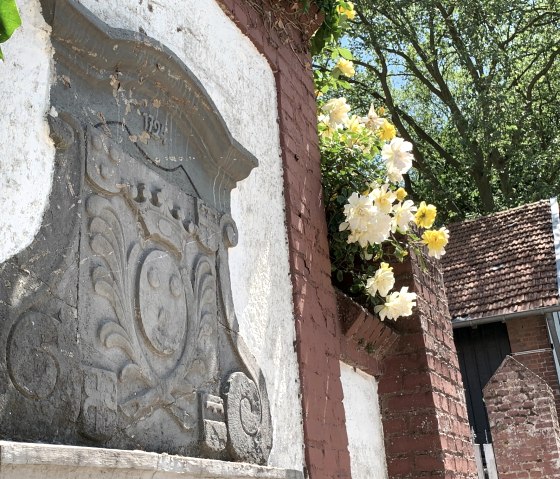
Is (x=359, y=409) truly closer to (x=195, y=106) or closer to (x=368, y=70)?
(x=195, y=106)

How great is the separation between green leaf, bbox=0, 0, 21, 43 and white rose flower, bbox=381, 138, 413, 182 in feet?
8.84

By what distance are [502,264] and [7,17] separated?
469 inches

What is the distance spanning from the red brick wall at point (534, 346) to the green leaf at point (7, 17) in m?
11.1

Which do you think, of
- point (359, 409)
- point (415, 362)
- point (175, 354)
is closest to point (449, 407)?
point (415, 362)

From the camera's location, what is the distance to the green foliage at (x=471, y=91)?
17.1m

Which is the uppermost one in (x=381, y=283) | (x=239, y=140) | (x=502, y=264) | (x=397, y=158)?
(x=502, y=264)

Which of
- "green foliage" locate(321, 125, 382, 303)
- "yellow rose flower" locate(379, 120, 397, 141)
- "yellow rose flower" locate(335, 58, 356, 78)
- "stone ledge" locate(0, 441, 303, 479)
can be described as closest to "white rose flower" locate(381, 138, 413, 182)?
"green foliage" locate(321, 125, 382, 303)

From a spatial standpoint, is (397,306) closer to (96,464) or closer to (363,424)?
(363,424)

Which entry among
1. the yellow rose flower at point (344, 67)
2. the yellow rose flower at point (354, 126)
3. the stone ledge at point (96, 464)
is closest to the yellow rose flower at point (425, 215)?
the yellow rose flower at point (354, 126)

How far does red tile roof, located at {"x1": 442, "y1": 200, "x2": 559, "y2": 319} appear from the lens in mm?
11812

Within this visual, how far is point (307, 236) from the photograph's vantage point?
3812 millimetres

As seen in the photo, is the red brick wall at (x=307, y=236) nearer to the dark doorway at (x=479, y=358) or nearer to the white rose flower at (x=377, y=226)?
the white rose flower at (x=377, y=226)

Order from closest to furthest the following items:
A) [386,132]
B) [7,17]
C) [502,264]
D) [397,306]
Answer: [7,17] < [397,306] < [386,132] < [502,264]

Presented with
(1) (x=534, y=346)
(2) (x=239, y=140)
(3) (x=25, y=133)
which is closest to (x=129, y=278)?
(3) (x=25, y=133)
